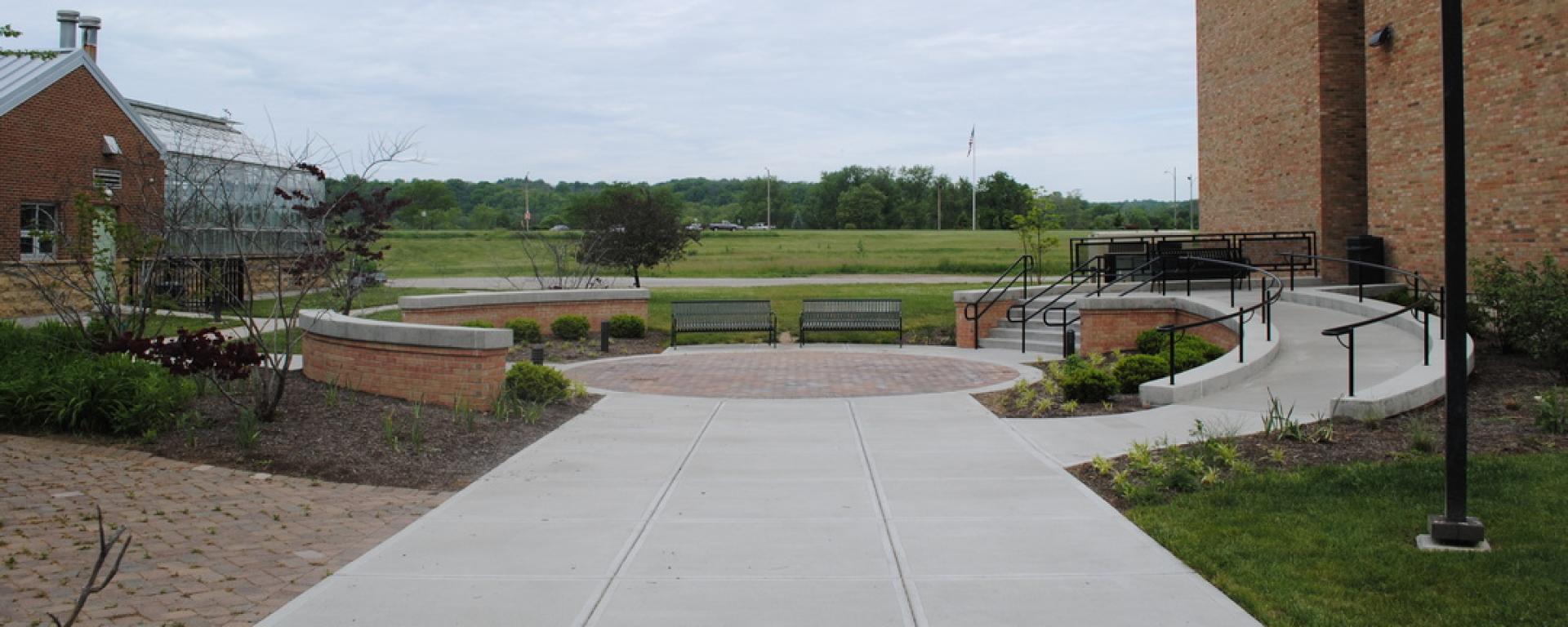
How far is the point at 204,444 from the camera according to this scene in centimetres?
947

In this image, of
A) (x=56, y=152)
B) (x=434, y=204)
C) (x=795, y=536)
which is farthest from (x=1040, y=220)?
(x=434, y=204)

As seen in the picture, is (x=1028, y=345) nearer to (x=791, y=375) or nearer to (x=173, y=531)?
(x=791, y=375)

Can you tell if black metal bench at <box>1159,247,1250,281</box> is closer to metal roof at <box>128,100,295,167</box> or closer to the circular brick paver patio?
the circular brick paver patio

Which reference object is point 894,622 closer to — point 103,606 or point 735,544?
point 735,544

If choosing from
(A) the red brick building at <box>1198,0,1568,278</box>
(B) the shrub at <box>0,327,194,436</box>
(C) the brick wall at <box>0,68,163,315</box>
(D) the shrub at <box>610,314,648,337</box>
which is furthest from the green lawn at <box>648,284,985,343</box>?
(C) the brick wall at <box>0,68,163,315</box>

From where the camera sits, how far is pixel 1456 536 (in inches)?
242

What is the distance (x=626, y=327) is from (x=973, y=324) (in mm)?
6677

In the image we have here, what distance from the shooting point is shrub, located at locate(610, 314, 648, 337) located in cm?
2109

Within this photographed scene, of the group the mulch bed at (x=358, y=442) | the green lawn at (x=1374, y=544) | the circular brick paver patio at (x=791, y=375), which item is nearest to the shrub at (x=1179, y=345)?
the circular brick paver patio at (x=791, y=375)

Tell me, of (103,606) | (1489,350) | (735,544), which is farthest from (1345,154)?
(103,606)

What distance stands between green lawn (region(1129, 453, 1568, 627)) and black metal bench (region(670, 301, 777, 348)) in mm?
13940

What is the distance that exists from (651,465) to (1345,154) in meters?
18.5

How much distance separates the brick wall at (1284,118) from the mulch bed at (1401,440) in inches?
502

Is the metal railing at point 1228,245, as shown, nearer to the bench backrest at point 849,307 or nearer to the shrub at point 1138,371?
the bench backrest at point 849,307
